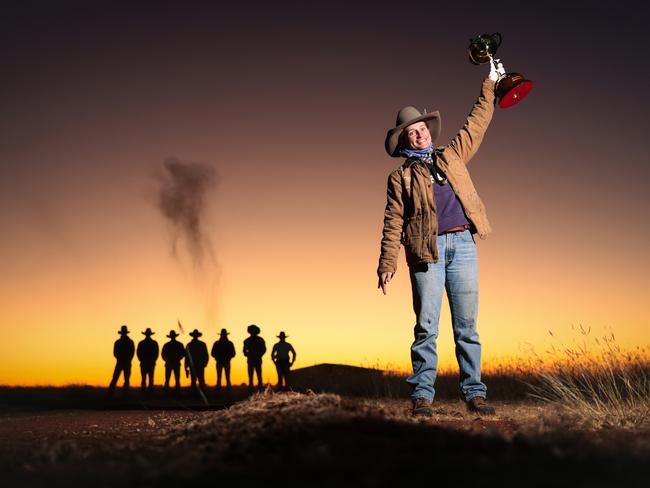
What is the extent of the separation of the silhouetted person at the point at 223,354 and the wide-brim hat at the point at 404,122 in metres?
12.0

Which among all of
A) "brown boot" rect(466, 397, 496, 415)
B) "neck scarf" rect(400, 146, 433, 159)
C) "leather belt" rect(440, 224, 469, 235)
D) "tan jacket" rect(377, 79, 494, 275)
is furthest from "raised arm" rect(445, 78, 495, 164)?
"brown boot" rect(466, 397, 496, 415)

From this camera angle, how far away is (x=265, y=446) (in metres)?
3.43

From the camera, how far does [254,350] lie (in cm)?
1717

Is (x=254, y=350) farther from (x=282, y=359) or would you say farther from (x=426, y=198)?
(x=426, y=198)

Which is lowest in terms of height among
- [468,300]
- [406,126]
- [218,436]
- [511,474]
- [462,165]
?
[511,474]

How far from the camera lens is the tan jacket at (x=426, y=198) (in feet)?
19.3

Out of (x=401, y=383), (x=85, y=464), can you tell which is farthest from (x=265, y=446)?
(x=401, y=383)

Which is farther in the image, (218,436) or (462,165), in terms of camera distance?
(462,165)

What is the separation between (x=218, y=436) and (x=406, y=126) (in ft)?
11.2

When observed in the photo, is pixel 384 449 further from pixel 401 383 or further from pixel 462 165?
pixel 401 383

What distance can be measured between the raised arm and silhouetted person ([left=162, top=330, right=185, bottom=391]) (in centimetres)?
1247

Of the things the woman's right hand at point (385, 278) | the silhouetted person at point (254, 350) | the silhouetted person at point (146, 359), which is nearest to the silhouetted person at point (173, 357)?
the silhouetted person at point (146, 359)

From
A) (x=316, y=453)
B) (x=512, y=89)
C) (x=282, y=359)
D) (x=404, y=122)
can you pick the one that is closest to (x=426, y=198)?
(x=404, y=122)

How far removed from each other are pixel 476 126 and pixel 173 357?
41.6 feet
